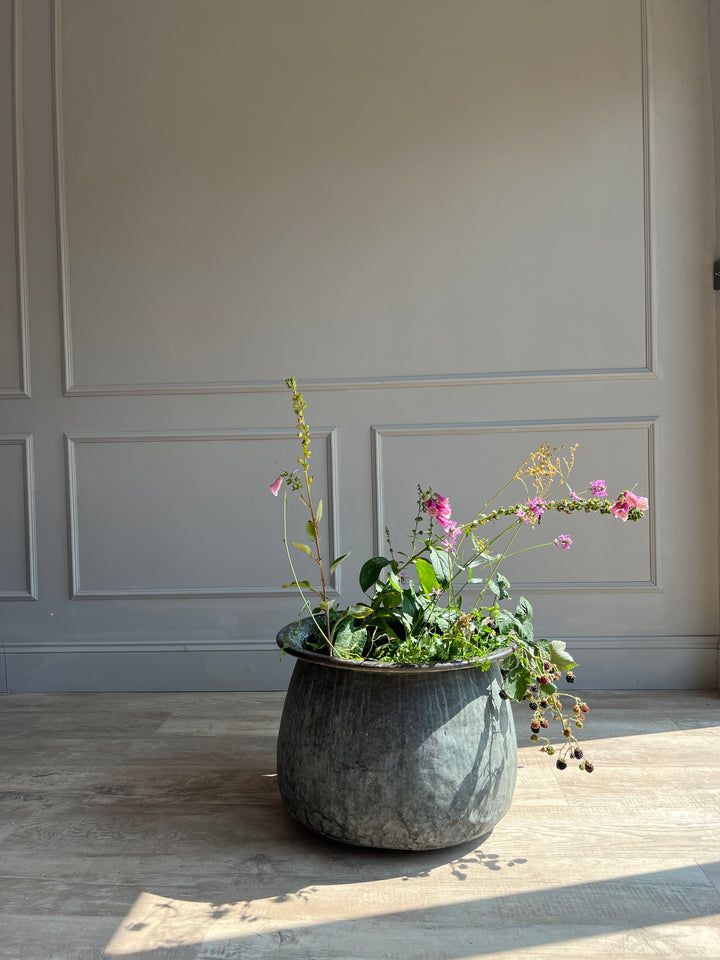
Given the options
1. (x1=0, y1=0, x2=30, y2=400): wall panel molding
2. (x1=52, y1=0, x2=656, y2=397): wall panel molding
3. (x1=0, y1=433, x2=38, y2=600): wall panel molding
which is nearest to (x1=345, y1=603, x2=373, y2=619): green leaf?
(x1=52, y1=0, x2=656, y2=397): wall panel molding

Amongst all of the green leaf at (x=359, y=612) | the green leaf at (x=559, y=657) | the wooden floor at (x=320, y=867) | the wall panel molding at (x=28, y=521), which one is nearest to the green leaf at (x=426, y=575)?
the green leaf at (x=359, y=612)

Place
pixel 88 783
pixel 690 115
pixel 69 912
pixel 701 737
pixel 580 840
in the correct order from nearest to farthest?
pixel 69 912
pixel 580 840
pixel 88 783
pixel 701 737
pixel 690 115

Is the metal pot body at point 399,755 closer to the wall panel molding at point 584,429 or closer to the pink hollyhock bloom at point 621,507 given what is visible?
the pink hollyhock bloom at point 621,507

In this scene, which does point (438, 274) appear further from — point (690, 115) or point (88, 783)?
point (88, 783)

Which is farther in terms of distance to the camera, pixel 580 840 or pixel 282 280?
pixel 282 280

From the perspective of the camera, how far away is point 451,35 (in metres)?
2.57

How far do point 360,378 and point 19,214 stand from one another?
51.0 inches

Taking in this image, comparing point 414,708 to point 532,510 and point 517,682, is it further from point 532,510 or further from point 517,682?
point 532,510

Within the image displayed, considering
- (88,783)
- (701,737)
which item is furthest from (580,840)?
(88,783)

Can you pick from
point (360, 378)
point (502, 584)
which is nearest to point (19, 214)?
point (360, 378)

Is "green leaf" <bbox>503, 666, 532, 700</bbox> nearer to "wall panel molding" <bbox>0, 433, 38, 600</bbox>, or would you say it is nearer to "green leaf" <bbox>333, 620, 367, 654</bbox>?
"green leaf" <bbox>333, 620, 367, 654</bbox>

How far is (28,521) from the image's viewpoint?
2697mm

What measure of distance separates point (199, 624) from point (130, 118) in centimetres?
173

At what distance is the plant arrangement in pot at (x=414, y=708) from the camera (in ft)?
4.65
